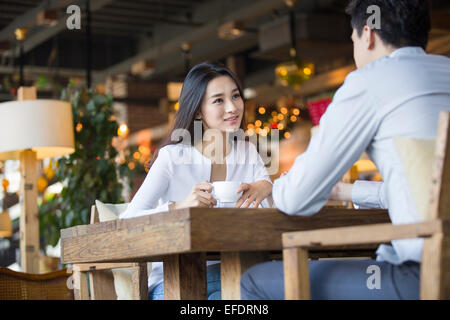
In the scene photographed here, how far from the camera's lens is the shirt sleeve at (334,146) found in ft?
4.75

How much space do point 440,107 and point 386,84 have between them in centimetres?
14

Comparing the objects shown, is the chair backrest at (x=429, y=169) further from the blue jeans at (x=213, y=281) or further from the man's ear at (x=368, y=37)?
the blue jeans at (x=213, y=281)

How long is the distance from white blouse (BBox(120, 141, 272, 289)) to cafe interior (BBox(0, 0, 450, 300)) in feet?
A: 0.60

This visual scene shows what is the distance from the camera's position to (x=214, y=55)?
10.3m

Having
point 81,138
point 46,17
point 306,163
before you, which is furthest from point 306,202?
point 46,17

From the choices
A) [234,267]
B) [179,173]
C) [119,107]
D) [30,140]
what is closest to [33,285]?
[30,140]

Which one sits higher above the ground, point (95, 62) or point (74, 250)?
point (95, 62)

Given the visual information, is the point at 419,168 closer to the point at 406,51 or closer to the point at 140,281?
the point at 406,51

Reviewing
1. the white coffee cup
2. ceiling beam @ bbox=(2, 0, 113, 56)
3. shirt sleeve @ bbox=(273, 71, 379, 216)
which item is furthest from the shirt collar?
ceiling beam @ bbox=(2, 0, 113, 56)

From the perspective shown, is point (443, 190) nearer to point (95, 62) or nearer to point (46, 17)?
point (46, 17)

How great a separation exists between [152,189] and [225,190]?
448mm

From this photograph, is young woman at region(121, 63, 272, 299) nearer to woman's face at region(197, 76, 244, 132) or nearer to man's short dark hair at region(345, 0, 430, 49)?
woman's face at region(197, 76, 244, 132)

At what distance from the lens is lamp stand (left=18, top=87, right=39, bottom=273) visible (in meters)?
3.80

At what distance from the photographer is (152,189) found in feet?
6.93
